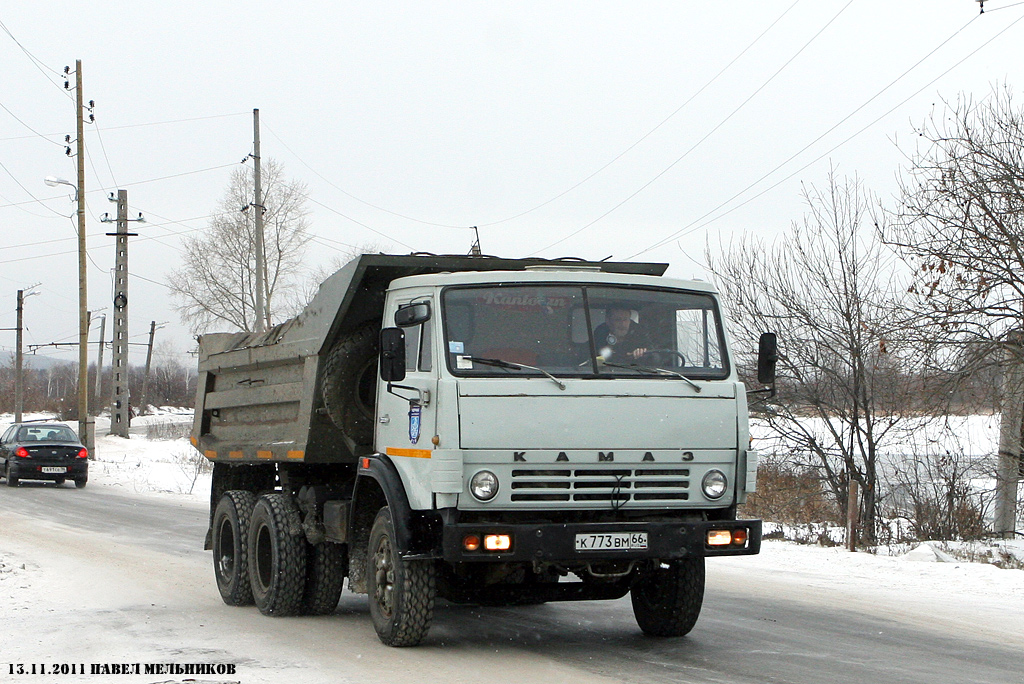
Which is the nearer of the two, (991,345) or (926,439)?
(991,345)

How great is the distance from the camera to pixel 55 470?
1041 inches

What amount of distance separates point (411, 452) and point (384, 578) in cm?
97

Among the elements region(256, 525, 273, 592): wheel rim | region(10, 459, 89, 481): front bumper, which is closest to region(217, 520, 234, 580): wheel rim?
region(256, 525, 273, 592): wheel rim

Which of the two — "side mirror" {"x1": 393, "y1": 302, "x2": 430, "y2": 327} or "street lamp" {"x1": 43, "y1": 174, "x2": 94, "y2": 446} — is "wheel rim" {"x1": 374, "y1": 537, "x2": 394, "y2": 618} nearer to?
"side mirror" {"x1": 393, "y1": 302, "x2": 430, "y2": 327}

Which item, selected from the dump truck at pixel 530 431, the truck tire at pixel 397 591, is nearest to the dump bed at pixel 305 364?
the dump truck at pixel 530 431

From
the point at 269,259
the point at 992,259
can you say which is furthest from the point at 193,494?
the point at 269,259

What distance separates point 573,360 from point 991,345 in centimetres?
956

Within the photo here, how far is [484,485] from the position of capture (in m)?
6.50

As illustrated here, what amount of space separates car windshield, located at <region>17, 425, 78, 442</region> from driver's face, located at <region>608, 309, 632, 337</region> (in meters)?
23.1

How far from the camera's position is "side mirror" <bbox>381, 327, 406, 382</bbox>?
6934 mm

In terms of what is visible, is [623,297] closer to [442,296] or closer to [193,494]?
[442,296]

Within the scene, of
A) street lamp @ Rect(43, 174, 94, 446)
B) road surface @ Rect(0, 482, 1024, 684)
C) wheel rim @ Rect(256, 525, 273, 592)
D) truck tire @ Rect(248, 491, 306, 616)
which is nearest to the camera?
road surface @ Rect(0, 482, 1024, 684)

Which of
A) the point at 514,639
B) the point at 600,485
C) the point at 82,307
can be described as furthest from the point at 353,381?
the point at 82,307

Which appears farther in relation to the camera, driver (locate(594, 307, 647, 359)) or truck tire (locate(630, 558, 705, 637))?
truck tire (locate(630, 558, 705, 637))
